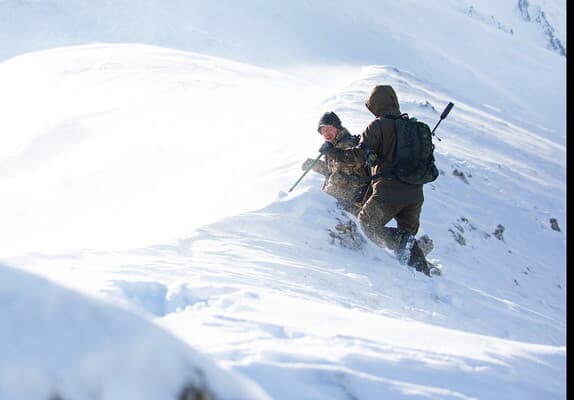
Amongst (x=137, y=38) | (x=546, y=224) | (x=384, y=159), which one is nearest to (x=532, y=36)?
(x=137, y=38)

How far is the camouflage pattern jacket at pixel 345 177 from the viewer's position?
716 centimetres

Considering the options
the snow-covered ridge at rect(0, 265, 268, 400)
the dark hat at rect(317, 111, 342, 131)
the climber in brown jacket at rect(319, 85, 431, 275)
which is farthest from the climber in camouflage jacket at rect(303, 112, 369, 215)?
the snow-covered ridge at rect(0, 265, 268, 400)

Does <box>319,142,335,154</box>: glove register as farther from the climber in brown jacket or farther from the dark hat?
the dark hat

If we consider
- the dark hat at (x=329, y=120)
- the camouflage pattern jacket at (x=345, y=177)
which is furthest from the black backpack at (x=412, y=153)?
the dark hat at (x=329, y=120)

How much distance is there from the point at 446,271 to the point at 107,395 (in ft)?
22.1

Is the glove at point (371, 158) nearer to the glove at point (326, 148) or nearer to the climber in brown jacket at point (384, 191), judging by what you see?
the climber in brown jacket at point (384, 191)

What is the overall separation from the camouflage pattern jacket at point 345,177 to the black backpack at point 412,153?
0.42 meters

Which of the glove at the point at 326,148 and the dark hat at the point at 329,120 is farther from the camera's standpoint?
the dark hat at the point at 329,120

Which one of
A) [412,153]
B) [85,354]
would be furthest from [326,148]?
[85,354]

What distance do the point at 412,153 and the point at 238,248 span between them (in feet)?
6.69

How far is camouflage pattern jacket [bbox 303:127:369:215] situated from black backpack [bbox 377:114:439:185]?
0.42m

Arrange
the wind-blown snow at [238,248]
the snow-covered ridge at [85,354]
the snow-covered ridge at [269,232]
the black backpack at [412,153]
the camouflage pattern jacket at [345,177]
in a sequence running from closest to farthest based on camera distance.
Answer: the snow-covered ridge at [85,354], the wind-blown snow at [238,248], the snow-covered ridge at [269,232], the black backpack at [412,153], the camouflage pattern jacket at [345,177]

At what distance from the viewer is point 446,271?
339 inches

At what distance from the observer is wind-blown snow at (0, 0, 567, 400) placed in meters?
2.67
